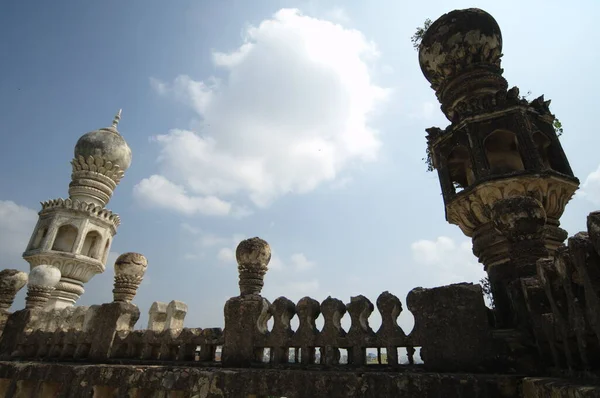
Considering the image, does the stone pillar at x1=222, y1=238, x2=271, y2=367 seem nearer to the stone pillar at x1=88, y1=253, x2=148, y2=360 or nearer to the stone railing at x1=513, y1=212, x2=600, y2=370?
the stone pillar at x1=88, y1=253, x2=148, y2=360

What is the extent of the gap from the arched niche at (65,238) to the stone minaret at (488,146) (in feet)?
54.3

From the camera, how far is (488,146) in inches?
225

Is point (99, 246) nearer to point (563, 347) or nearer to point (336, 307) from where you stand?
point (336, 307)

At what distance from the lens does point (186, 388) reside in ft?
12.1

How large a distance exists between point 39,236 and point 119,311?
14541 mm

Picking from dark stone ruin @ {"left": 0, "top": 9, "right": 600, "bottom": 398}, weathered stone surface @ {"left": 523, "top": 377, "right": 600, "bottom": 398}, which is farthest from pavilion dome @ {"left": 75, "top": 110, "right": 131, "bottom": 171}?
weathered stone surface @ {"left": 523, "top": 377, "right": 600, "bottom": 398}

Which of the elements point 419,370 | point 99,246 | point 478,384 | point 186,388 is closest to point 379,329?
point 419,370

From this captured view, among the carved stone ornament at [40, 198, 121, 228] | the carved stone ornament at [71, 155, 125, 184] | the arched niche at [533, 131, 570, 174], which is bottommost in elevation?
the arched niche at [533, 131, 570, 174]

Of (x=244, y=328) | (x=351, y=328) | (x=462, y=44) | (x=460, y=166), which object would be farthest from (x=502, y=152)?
(x=244, y=328)

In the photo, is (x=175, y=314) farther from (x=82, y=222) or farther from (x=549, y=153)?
(x=82, y=222)

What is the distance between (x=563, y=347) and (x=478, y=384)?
62 centimetres

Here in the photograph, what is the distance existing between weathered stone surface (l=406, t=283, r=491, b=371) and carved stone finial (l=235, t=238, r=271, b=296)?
1.86 m

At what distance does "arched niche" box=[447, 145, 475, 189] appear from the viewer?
233 inches

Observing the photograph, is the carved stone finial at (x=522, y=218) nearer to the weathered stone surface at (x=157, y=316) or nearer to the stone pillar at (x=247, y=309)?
the stone pillar at (x=247, y=309)
